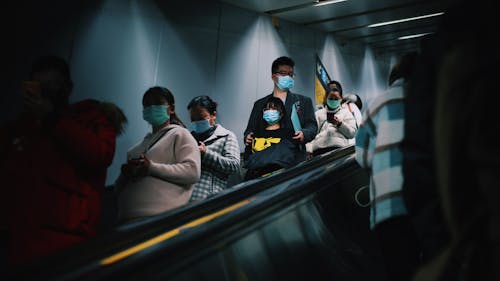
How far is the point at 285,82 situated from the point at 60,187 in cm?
299

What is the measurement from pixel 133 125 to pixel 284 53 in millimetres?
4087

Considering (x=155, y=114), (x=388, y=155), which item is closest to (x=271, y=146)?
(x=155, y=114)

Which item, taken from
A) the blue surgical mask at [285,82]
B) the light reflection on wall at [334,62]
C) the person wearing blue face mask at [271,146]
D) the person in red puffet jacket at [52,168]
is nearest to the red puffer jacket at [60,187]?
the person in red puffet jacket at [52,168]

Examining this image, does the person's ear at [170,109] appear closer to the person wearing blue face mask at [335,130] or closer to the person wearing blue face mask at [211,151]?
the person wearing blue face mask at [211,151]

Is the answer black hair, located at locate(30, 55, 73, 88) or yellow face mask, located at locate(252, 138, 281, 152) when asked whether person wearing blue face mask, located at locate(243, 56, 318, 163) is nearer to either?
yellow face mask, located at locate(252, 138, 281, 152)

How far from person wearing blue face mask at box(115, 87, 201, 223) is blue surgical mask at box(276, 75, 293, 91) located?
1.87 m

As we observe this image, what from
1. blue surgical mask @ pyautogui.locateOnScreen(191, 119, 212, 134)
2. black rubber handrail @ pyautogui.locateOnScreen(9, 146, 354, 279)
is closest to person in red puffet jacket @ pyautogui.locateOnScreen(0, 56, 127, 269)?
black rubber handrail @ pyautogui.locateOnScreen(9, 146, 354, 279)

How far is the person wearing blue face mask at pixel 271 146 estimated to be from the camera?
352 centimetres

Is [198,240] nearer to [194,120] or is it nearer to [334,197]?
[334,197]

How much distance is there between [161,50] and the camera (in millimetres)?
6078

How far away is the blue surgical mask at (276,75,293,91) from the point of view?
14.0 ft

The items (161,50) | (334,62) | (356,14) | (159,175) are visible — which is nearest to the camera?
(159,175)

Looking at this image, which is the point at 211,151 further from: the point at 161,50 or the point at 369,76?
the point at 369,76

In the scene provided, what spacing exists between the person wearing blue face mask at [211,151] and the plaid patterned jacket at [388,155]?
144 cm
